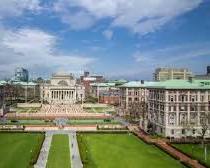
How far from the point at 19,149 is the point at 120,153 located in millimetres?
20042

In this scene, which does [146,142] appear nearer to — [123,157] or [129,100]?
[123,157]

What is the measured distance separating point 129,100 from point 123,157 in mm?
86808

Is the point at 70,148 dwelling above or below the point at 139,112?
below

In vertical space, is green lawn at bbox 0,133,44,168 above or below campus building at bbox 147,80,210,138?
below

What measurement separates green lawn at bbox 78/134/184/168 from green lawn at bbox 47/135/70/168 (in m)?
2.87

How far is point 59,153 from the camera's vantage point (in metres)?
70.4

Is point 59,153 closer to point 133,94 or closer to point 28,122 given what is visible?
point 28,122

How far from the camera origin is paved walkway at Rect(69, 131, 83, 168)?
6142 centimetres

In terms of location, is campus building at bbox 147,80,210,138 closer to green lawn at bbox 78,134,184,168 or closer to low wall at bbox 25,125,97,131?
green lawn at bbox 78,134,184,168

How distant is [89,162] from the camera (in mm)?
62656

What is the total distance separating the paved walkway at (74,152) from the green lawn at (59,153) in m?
0.79

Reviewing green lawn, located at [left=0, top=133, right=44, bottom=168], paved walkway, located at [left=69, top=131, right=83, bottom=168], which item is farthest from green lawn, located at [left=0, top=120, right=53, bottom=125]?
paved walkway, located at [left=69, top=131, right=83, bottom=168]

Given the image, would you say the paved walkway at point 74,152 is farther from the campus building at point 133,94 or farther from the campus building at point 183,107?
the campus building at point 133,94

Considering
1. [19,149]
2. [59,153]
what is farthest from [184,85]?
[19,149]
